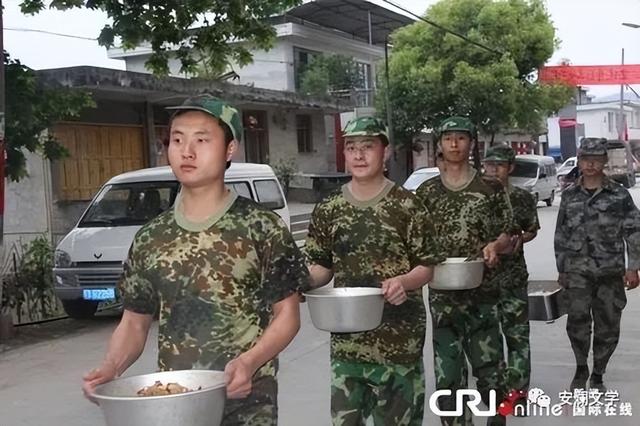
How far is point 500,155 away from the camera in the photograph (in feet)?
16.5

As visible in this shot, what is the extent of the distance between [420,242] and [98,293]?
5.78 m

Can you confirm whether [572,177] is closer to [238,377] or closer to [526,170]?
[238,377]

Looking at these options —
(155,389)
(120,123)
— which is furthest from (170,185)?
(120,123)

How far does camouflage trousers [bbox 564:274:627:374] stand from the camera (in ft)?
16.6

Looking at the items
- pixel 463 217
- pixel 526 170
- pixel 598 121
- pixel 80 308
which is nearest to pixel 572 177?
pixel 463 217

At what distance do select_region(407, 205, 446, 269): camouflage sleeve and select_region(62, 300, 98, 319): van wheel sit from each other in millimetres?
6223

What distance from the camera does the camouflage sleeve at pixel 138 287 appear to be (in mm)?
2378

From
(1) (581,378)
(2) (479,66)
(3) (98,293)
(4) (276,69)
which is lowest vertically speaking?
(1) (581,378)

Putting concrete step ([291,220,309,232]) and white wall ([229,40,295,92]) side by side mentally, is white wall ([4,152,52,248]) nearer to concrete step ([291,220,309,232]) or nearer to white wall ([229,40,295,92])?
concrete step ([291,220,309,232])

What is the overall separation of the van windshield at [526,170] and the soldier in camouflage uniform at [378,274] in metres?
21.1

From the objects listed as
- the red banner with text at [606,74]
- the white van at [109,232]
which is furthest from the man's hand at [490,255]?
the red banner with text at [606,74]

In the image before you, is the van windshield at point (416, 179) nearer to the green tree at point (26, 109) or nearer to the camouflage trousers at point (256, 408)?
the green tree at point (26, 109)

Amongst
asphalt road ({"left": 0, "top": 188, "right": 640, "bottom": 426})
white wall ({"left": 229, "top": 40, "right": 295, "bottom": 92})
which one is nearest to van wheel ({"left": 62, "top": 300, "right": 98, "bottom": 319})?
asphalt road ({"left": 0, "top": 188, "right": 640, "bottom": 426})

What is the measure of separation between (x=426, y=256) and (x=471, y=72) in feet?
61.7
